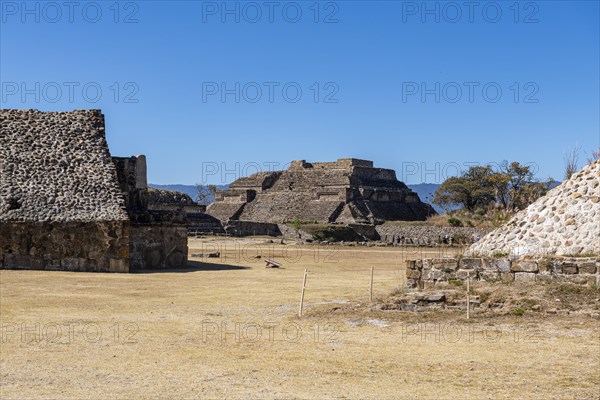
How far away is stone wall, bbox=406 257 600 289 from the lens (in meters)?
11.8

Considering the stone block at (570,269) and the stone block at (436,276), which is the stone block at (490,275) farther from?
the stone block at (570,269)

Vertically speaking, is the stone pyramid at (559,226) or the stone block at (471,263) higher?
the stone pyramid at (559,226)

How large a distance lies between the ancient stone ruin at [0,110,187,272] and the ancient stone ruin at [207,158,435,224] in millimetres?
31612

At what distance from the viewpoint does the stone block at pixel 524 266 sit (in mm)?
12211

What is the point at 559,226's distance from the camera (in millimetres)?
13172

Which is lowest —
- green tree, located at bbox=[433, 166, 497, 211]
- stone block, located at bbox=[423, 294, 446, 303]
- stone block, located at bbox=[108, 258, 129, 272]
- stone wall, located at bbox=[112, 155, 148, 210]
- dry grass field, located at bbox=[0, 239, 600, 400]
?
dry grass field, located at bbox=[0, 239, 600, 400]

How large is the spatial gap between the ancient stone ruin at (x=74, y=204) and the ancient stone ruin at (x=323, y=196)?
31612mm

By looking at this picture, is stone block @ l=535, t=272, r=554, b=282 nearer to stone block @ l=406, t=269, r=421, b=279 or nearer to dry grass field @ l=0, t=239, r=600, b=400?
dry grass field @ l=0, t=239, r=600, b=400

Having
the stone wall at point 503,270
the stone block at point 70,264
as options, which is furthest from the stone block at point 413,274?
the stone block at point 70,264

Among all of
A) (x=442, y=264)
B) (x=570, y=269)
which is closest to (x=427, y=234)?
(x=442, y=264)

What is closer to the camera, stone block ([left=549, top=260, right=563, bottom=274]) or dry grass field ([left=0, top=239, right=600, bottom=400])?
dry grass field ([left=0, top=239, right=600, bottom=400])

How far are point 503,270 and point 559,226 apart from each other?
1.49 m

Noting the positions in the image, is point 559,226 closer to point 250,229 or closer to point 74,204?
point 74,204

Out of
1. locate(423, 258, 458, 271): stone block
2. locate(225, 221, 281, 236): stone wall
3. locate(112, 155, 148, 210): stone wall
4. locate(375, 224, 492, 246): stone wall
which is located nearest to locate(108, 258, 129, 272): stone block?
locate(112, 155, 148, 210): stone wall
